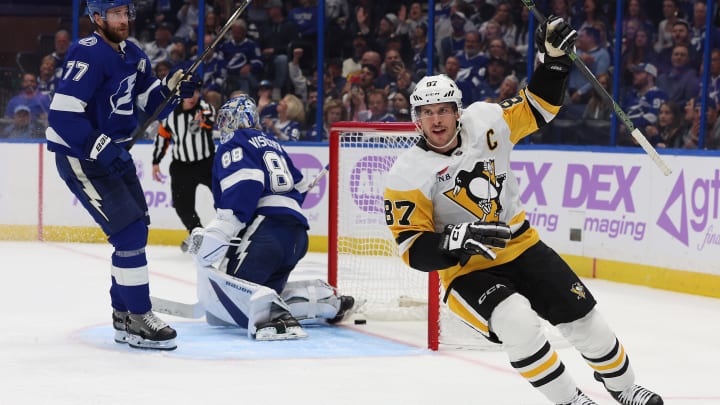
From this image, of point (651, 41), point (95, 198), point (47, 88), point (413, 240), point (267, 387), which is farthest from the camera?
point (47, 88)

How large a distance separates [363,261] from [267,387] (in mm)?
1916

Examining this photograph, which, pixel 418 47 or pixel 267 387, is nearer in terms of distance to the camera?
pixel 267 387

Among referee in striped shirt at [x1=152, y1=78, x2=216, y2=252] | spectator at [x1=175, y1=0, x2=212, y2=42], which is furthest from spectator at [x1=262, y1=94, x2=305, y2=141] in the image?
spectator at [x1=175, y1=0, x2=212, y2=42]

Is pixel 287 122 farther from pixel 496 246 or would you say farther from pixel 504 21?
pixel 496 246

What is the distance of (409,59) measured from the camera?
31.7 ft

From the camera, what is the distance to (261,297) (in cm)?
502

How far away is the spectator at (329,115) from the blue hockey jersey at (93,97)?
4551mm

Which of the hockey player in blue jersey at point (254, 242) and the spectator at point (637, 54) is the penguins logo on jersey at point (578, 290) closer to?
the hockey player in blue jersey at point (254, 242)

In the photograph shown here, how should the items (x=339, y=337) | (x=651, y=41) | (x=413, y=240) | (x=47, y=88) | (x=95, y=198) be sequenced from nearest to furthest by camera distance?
(x=413, y=240)
(x=95, y=198)
(x=339, y=337)
(x=651, y=41)
(x=47, y=88)

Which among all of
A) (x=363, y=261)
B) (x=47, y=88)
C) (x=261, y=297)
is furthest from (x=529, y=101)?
(x=47, y=88)

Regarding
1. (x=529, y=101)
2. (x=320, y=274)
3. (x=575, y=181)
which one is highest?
(x=529, y=101)

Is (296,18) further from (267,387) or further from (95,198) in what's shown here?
(267,387)

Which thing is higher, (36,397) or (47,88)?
(47,88)

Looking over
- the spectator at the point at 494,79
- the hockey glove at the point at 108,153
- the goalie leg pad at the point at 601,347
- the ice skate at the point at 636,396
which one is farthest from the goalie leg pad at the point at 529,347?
the spectator at the point at 494,79
